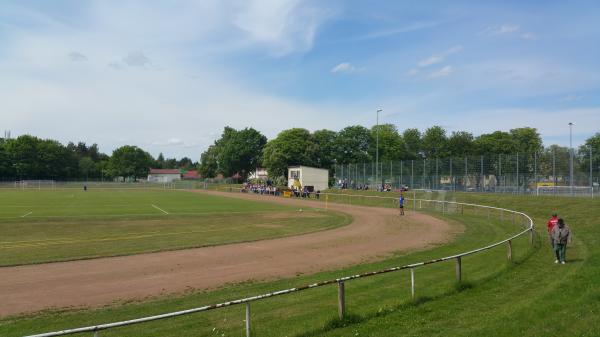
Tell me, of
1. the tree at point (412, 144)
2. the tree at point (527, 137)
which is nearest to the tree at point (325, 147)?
the tree at point (412, 144)

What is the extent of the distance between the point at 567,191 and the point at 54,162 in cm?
13086

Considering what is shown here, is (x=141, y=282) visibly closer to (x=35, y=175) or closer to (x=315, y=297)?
(x=315, y=297)

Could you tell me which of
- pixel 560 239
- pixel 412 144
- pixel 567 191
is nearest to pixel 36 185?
pixel 412 144

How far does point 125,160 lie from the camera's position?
6265 inches

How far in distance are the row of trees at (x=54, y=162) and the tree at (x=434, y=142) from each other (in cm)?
9848

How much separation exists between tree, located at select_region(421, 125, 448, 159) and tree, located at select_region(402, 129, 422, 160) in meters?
1.81

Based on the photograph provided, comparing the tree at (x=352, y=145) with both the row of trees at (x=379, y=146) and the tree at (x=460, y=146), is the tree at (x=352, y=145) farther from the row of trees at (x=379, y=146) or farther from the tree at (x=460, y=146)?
the tree at (x=460, y=146)

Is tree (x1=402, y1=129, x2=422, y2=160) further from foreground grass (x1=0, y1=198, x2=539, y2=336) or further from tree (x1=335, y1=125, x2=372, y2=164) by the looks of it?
foreground grass (x1=0, y1=198, x2=539, y2=336)

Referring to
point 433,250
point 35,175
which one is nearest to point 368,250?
point 433,250

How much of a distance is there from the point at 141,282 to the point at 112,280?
3.13ft

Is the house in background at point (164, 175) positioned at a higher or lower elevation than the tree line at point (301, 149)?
lower

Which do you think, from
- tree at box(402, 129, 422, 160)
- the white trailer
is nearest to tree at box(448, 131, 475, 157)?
tree at box(402, 129, 422, 160)

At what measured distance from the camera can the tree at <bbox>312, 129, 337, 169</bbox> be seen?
103375 mm

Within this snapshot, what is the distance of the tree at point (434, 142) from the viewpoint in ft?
347
